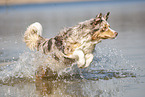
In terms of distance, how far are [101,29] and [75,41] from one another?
626mm

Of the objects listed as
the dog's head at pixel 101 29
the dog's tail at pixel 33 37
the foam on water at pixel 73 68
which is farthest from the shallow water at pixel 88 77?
the dog's head at pixel 101 29

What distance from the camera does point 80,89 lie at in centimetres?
665

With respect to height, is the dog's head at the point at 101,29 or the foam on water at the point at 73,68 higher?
→ the dog's head at the point at 101,29

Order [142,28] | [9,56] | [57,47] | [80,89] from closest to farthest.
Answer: [80,89] → [57,47] → [9,56] → [142,28]

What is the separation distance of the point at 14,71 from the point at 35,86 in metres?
1.17

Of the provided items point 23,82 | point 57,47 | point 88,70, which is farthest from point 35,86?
point 88,70

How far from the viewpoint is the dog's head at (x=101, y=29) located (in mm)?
6742

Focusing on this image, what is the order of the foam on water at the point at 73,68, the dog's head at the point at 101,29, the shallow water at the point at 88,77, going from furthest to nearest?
the foam on water at the point at 73,68
the dog's head at the point at 101,29
the shallow water at the point at 88,77

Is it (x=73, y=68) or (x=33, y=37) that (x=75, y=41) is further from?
(x=33, y=37)

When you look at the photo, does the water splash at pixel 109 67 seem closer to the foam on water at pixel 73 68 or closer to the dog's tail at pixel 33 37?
the foam on water at pixel 73 68

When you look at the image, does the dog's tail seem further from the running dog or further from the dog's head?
the dog's head

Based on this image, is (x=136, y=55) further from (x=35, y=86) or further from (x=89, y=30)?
(x=35, y=86)

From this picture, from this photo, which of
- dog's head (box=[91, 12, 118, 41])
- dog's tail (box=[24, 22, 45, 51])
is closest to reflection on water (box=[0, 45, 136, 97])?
dog's tail (box=[24, 22, 45, 51])

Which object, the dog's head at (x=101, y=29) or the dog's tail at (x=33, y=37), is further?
the dog's tail at (x=33, y=37)
